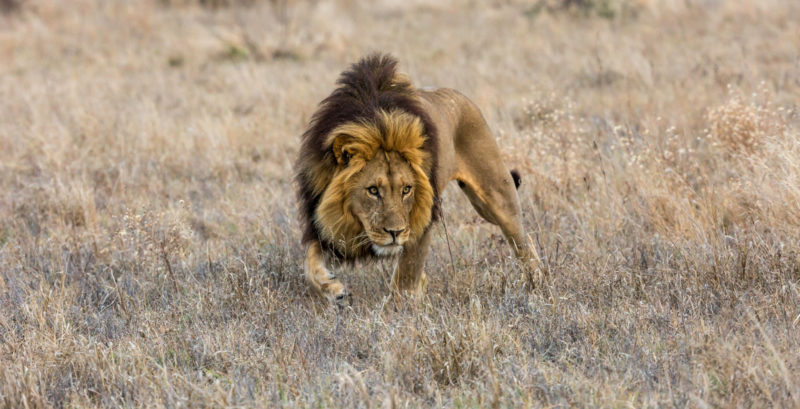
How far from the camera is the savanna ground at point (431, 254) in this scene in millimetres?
3725

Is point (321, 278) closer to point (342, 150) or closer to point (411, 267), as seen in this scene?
point (411, 267)

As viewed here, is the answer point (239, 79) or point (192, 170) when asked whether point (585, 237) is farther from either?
point (239, 79)

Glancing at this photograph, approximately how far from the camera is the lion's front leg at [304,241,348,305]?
448 centimetres

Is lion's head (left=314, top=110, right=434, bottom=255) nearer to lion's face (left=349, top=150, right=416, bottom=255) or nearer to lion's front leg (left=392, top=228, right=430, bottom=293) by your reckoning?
lion's face (left=349, top=150, right=416, bottom=255)

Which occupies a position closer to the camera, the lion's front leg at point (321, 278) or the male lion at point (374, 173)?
the male lion at point (374, 173)

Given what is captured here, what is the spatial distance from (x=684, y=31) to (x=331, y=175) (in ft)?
33.1

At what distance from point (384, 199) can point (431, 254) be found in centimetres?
140

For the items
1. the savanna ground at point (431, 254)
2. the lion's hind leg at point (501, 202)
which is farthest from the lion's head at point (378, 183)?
the lion's hind leg at point (501, 202)

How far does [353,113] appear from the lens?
448cm

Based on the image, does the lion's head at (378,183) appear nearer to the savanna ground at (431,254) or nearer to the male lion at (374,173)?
the male lion at (374,173)

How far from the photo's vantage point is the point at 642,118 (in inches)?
336

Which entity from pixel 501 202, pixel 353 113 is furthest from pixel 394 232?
pixel 501 202

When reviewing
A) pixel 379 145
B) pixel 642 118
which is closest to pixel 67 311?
pixel 379 145

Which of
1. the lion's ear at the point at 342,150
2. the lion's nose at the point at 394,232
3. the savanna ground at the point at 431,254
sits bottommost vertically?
the savanna ground at the point at 431,254
